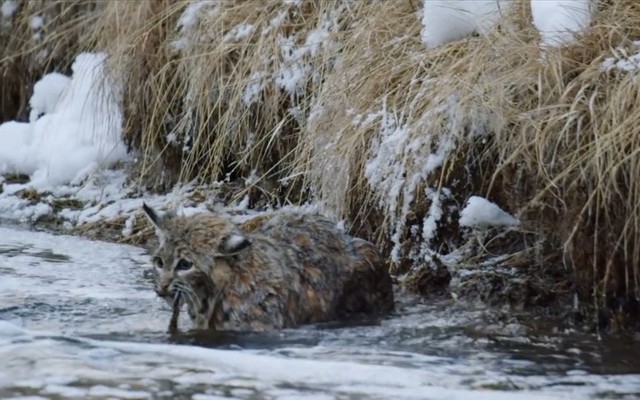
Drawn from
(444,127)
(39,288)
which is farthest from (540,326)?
(39,288)

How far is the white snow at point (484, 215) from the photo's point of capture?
22.3 feet

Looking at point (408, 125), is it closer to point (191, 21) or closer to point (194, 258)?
point (194, 258)

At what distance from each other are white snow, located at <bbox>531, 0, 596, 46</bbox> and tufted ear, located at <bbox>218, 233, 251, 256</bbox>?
182cm

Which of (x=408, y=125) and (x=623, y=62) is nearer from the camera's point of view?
(x=623, y=62)

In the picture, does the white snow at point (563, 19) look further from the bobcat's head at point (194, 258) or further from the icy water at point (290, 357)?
the bobcat's head at point (194, 258)

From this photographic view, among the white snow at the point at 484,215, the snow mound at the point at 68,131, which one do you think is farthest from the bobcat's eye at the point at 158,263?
the snow mound at the point at 68,131

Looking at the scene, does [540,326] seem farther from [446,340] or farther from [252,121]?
[252,121]

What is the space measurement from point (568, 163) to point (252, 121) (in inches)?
105

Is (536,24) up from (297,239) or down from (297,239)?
up

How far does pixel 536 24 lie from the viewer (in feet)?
22.7

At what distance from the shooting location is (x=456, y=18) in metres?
7.35

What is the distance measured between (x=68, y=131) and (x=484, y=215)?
12.7ft

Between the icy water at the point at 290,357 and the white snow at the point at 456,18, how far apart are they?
1483 millimetres

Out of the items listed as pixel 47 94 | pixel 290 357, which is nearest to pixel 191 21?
pixel 47 94
